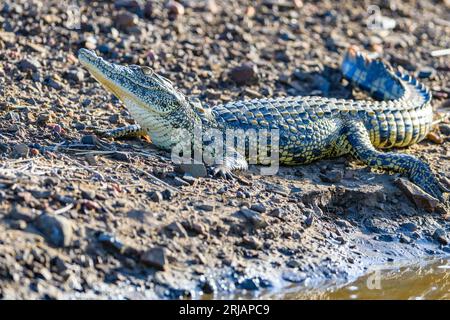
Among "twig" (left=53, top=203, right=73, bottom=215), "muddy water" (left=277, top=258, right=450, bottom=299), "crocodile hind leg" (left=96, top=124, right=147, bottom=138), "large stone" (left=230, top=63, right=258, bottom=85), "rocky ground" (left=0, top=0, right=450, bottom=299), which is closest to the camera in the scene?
"rocky ground" (left=0, top=0, right=450, bottom=299)

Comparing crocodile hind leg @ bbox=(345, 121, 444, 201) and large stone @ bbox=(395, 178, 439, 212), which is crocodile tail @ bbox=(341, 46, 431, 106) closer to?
crocodile hind leg @ bbox=(345, 121, 444, 201)

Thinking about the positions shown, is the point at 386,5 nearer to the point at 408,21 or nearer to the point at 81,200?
the point at 408,21

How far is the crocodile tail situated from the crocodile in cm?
57

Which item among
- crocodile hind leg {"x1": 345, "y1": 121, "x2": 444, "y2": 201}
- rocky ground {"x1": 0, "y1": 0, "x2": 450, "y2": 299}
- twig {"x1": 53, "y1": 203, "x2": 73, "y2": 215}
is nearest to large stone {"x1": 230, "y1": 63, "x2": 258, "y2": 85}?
rocky ground {"x1": 0, "y1": 0, "x2": 450, "y2": 299}

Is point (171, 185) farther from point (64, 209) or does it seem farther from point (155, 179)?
point (64, 209)

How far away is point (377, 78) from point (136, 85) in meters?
3.48

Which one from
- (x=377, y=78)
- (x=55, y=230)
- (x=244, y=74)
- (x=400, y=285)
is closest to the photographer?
(x=55, y=230)

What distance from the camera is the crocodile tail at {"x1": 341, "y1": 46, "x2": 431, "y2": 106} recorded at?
10.3 meters

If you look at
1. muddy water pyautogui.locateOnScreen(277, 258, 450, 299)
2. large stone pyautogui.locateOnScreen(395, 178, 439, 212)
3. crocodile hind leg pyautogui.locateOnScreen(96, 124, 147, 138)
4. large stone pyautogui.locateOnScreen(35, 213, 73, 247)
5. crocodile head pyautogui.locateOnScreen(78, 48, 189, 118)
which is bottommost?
muddy water pyautogui.locateOnScreen(277, 258, 450, 299)

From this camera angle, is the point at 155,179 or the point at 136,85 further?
the point at 136,85

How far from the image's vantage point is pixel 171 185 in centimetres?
746

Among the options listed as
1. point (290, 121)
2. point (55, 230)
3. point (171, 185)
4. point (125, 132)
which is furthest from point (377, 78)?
point (55, 230)

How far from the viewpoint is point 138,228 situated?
6.71m

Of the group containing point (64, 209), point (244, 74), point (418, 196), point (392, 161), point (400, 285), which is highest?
point (64, 209)
